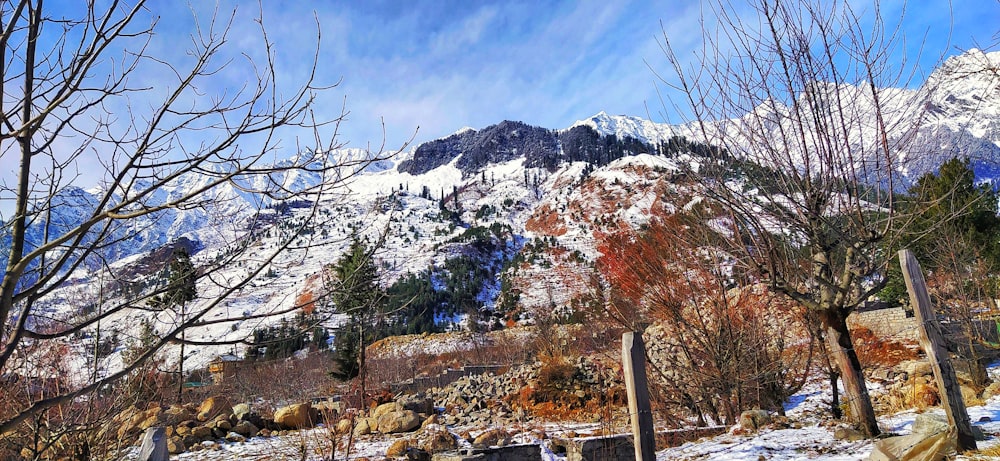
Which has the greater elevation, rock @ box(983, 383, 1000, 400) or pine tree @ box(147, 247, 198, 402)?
pine tree @ box(147, 247, 198, 402)

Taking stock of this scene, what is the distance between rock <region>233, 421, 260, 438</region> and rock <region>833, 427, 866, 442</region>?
12.2m

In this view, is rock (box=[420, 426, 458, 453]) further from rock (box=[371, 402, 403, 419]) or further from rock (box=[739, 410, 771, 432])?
rock (box=[739, 410, 771, 432])

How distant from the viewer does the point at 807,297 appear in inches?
202

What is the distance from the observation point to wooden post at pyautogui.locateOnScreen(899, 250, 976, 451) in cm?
406

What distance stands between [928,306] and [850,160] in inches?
50.9

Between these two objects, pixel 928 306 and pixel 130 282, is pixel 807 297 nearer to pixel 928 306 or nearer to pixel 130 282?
pixel 928 306

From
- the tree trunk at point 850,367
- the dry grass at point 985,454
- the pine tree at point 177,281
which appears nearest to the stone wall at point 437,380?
the tree trunk at point 850,367

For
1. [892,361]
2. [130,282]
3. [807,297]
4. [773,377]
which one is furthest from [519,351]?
[130,282]

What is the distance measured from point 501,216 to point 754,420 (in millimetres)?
136636

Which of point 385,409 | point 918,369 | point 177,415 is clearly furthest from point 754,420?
point 177,415

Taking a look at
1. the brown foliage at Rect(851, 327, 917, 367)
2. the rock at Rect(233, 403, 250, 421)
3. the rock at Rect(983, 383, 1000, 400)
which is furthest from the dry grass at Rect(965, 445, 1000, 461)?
the rock at Rect(233, 403, 250, 421)

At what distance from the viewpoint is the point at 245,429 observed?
1291 cm

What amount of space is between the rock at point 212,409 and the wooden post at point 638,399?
12676 millimetres

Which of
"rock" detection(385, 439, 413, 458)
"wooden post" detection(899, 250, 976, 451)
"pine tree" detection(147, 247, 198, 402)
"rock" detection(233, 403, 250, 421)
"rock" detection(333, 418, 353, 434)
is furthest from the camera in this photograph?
"rock" detection(233, 403, 250, 421)
